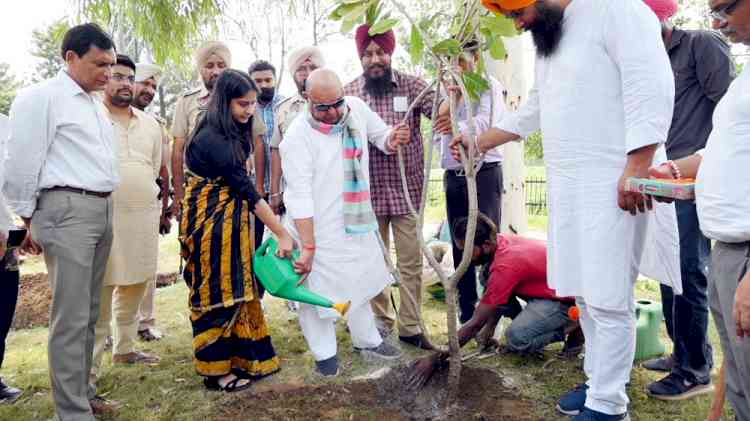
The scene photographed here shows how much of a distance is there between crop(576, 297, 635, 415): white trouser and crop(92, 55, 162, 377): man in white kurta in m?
2.55

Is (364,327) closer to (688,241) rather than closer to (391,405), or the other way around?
(391,405)

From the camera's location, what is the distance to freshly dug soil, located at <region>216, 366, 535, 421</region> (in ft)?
8.72

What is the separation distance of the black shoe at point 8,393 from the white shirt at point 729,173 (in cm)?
344

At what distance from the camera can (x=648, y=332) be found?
3307mm

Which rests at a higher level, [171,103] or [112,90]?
[171,103]

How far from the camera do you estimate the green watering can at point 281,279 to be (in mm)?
2983

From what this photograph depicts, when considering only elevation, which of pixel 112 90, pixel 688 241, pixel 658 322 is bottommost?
pixel 658 322

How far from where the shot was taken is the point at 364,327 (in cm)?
345

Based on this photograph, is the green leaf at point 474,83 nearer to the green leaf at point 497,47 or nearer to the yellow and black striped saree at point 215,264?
the green leaf at point 497,47

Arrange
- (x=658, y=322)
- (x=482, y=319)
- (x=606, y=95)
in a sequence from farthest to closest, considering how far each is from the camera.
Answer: (x=658, y=322) → (x=482, y=319) → (x=606, y=95)

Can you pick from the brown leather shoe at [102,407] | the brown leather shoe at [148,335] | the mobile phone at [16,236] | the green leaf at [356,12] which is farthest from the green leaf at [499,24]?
the brown leather shoe at [148,335]

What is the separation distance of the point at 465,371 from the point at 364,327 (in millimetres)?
710

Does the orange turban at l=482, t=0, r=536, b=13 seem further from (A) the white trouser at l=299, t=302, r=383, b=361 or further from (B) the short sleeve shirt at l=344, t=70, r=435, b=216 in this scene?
(A) the white trouser at l=299, t=302, r=383, b=361

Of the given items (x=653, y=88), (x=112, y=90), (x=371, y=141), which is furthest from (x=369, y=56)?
(x=653, y=88)
